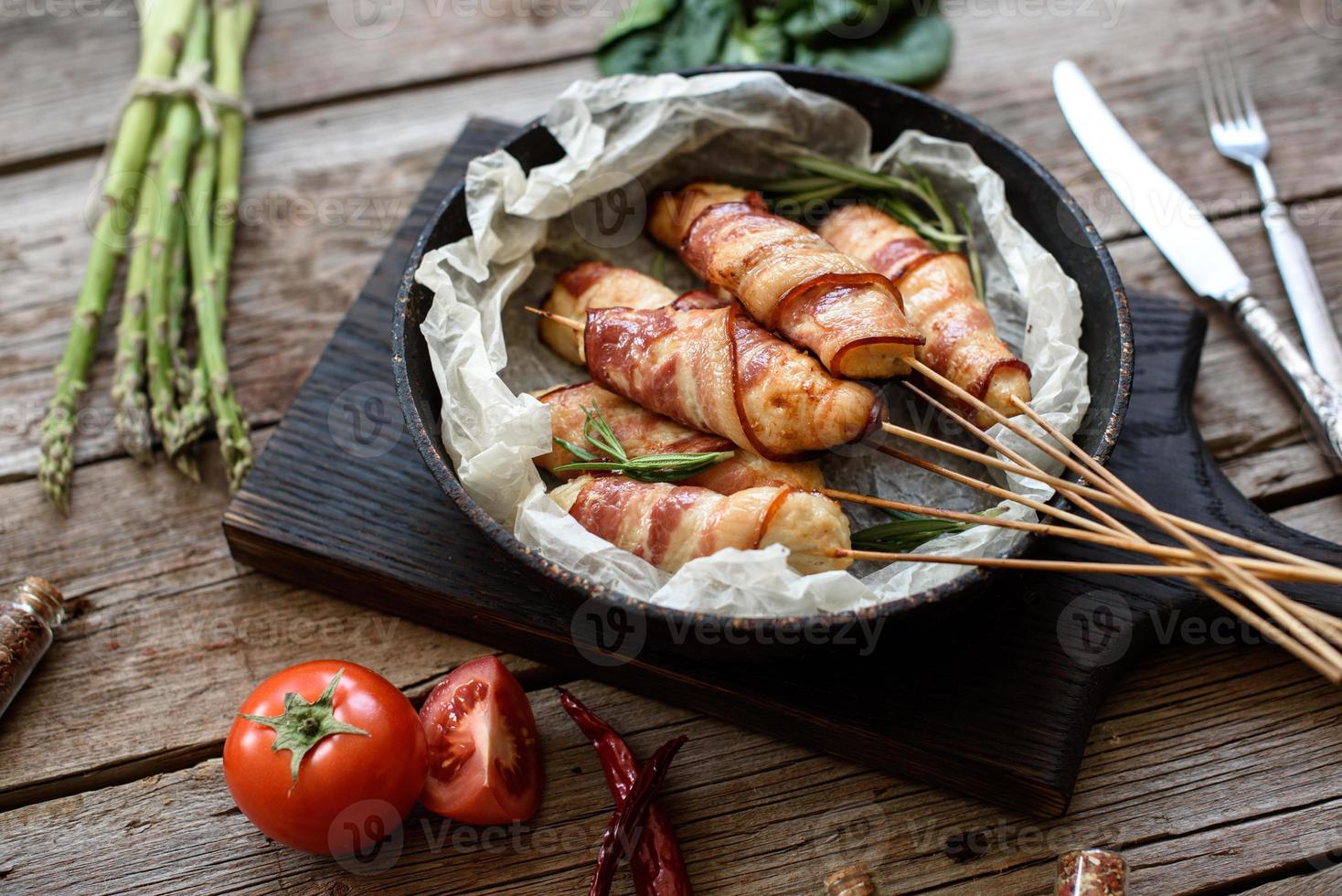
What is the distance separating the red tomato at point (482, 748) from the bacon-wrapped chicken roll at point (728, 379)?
690 millimetres

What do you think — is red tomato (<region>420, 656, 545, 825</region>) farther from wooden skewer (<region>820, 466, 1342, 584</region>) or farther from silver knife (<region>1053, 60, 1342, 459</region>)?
silver knife (<region>1053, 60, 1342, 459</region>)

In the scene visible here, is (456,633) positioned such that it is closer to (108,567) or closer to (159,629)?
(159,629)

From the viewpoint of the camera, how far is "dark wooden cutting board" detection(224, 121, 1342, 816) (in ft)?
7.25

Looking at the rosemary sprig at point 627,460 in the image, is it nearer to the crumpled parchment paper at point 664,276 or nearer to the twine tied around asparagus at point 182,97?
the crumpled parchment paper at point 664,276

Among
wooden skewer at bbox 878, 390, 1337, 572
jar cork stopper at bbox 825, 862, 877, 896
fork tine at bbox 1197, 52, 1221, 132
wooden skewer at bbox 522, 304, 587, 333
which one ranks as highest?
fork tine at bbox 1197, 52, 1221, 132

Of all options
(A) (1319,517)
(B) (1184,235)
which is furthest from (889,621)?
(B) (1184,235)

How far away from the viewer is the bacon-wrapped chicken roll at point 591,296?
2520mm

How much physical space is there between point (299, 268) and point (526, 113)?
0.89 m

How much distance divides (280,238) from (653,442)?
1572mm

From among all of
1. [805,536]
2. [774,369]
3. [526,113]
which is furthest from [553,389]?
[526,113]

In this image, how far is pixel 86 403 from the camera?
2963mm

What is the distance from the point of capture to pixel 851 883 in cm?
219

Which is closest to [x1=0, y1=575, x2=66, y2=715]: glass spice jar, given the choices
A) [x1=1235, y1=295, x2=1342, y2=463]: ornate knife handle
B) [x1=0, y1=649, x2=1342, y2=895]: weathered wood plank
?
[x1=0, y1=649, x2=1342, y2=895]: weathered wood plank

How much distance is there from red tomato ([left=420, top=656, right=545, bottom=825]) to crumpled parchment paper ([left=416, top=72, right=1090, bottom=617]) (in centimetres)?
36
